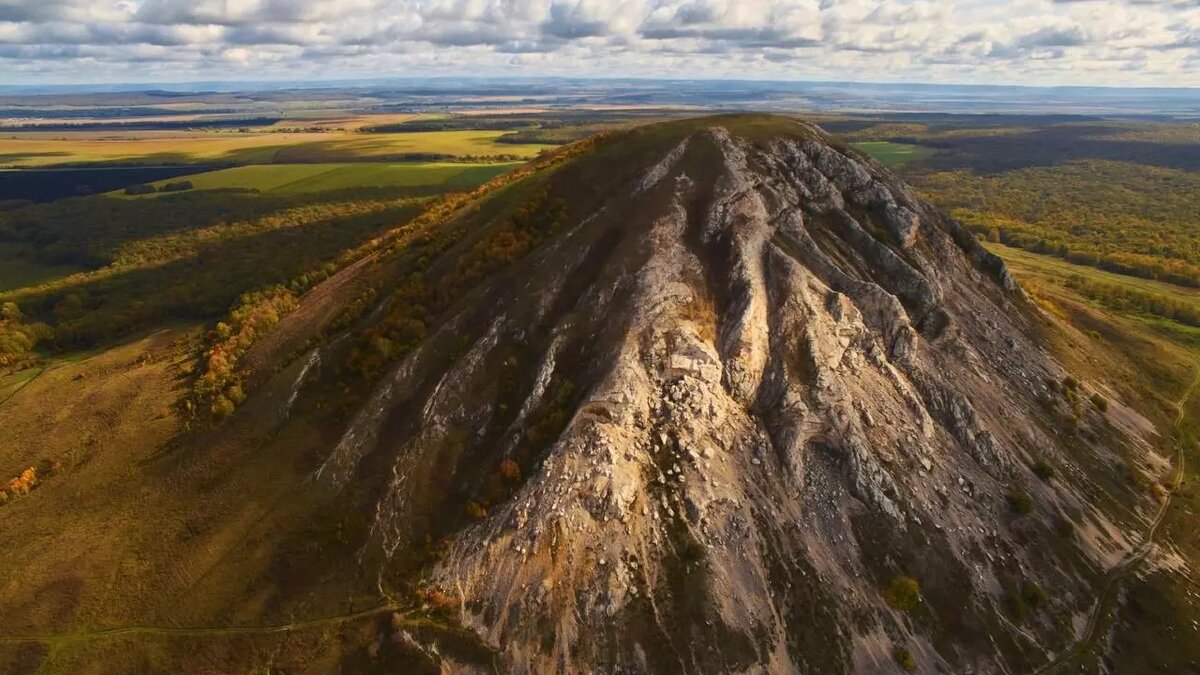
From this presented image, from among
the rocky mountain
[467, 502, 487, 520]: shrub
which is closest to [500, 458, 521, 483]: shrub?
the rocky mountain

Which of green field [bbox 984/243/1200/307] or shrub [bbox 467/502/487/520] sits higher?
shrub [bbox 467/502/487/520]

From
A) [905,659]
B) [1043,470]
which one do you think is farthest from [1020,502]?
[905,659]

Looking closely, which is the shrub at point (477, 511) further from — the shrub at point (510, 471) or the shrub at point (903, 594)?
the shrub at point (903, 594)

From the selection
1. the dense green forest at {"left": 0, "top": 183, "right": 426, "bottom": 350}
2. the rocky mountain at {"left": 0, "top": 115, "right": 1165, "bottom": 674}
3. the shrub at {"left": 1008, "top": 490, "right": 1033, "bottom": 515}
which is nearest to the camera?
the rocky mountain at {"left": 0, "top": 115, "right": 1165, "bottom": 674}

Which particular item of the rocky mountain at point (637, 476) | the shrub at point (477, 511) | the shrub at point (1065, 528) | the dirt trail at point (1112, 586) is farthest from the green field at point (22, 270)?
the dirt trail at point (1112, 586)

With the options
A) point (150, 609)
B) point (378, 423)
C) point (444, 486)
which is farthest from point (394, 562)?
point (150, 609)

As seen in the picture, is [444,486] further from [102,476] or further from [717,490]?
[102,476]

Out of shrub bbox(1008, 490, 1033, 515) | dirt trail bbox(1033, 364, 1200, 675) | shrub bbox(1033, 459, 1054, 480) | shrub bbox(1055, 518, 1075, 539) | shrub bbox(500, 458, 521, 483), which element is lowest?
dirt trail bbox(1033, 364, 1200, 675)

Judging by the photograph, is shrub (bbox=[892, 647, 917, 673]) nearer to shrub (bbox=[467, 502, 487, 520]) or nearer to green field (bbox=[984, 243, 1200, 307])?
shrub (bbox=[467, 502, 487, 520])
